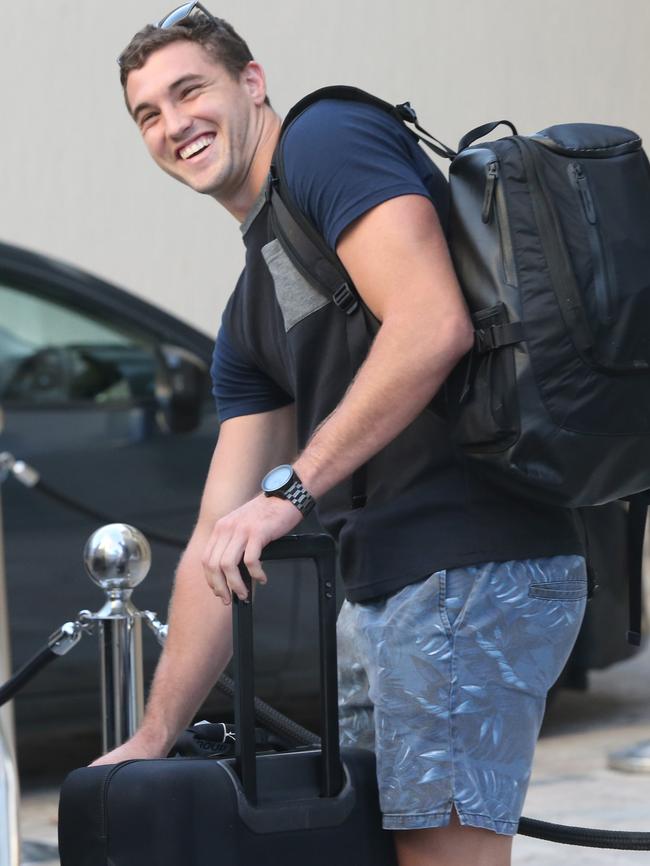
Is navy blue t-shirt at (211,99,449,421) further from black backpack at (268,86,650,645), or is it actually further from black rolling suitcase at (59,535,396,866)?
black rolling suitcase at (59,535,396,866)

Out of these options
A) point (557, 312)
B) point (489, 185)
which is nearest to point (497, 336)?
point (557, 312)

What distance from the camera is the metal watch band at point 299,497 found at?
A: 1812mm

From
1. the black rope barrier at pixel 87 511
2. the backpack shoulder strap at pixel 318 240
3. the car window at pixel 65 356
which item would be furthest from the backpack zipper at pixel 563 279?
the car window at pixel 65 356

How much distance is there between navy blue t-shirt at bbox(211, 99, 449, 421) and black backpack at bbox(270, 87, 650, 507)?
0.09m

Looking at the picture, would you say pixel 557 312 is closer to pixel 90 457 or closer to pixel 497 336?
pixel 497 336

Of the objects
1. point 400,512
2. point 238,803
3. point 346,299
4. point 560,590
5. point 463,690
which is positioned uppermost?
point 346,299

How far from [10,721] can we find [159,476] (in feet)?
3.47

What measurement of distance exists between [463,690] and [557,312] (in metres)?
0.46

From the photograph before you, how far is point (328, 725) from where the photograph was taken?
1.82 m

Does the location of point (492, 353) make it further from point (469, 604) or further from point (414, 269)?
point (469, 604)

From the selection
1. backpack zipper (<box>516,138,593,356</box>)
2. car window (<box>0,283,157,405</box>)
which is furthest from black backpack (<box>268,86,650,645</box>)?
car window (<box>0,283,157,405</box>)

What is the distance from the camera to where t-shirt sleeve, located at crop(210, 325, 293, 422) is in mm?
2266

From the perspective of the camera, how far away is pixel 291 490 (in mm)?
1815

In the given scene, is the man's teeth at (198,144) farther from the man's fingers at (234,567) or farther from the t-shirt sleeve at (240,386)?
the man's fingers at (234,567)
